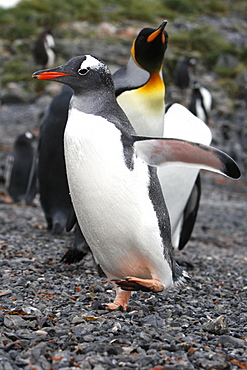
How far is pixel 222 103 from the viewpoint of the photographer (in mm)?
17578

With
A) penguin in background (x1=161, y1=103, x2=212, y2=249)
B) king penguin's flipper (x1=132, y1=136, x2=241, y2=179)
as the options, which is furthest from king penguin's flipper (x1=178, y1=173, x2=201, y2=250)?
king penguin's flipper (x1=132, y1=136, x2=241, y2=179)

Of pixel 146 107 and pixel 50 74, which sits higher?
pixel 50 74

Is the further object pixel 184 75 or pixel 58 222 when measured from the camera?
pixel 184 75

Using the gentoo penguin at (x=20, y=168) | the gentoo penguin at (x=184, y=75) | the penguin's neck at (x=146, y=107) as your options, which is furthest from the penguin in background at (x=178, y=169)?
the gentoo penguin at (x=184, y=75)

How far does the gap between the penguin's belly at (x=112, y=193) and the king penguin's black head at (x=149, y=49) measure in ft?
4.76

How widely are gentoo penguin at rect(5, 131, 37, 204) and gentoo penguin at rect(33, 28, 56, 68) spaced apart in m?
8.76

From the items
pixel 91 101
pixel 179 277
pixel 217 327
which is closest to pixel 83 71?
pixel 91 101

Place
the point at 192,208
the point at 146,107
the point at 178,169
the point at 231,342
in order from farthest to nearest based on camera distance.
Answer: the point at 192,208 → the point at 178,169 → the point at 146,107 → the point at 231,342

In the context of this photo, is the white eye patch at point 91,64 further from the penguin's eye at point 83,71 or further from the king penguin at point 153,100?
the king penguin at point 153,100

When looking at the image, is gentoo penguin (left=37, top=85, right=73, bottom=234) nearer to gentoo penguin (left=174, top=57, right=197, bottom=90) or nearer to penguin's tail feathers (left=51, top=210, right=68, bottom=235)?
penguin's tail feathers (left=51, top=210, right=68, bottom=235)

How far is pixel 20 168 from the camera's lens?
31.3 feet

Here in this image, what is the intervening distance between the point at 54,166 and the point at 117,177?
9.99 ft

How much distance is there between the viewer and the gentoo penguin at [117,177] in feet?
8.89

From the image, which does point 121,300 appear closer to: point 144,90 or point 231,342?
point 231,342
